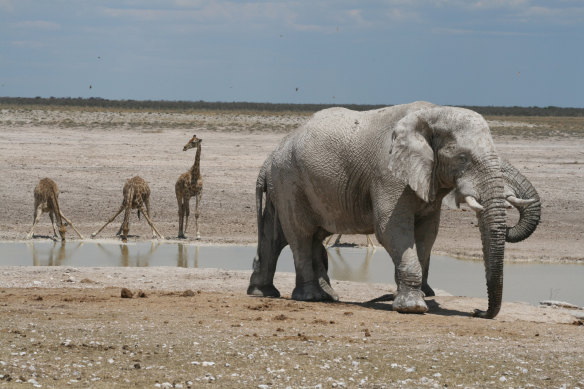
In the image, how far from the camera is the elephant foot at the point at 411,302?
11031mm

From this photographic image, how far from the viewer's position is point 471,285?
1557cm

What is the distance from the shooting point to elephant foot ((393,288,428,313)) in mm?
11031

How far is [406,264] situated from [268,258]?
2.39m

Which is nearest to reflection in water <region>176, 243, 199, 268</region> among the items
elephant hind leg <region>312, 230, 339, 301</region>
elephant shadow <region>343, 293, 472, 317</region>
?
elephant hind leg <region>312, 230, 339, 301</region>

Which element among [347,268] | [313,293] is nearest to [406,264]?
[313,293]

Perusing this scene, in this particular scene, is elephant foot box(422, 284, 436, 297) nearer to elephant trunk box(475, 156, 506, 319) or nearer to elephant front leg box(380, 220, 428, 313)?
elephant front leg box(380, 220, 428, 313)

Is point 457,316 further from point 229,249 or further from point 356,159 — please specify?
point 229,249

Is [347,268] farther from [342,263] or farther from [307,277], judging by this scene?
[307,277]

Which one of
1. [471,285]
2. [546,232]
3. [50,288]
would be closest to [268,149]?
[546,232]

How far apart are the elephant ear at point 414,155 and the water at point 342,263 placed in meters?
4.09

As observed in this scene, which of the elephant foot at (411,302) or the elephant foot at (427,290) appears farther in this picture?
the elephant foot at (427,290)

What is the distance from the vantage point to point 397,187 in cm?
1110

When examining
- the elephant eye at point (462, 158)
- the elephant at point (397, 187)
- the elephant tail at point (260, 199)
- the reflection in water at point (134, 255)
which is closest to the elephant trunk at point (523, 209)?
the elephant at point (397, 187)

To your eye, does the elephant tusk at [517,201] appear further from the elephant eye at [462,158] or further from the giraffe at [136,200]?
the giraffe at [136,200]
